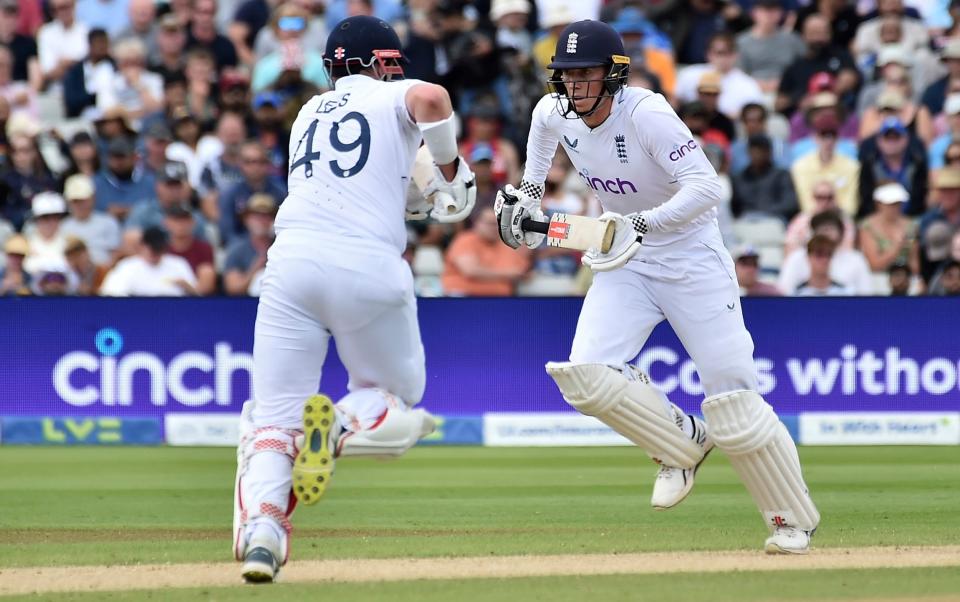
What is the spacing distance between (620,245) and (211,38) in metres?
8.06

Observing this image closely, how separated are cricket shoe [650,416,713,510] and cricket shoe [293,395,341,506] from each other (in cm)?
175

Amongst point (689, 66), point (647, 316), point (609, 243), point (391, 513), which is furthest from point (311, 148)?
point (689, 66)

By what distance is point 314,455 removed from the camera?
16.2 feet

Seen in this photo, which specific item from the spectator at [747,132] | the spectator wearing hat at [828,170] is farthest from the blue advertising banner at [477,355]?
the spectator at [747,132]

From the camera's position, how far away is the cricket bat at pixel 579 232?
5.80 m

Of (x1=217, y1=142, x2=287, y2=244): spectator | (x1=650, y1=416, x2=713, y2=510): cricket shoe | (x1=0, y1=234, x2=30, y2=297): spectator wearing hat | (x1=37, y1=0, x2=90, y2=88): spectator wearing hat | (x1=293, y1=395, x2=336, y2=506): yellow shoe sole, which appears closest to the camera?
(x1=293, y1=395, x2=336, y2=506): yellow shoe sole

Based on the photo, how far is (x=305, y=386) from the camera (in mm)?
5203

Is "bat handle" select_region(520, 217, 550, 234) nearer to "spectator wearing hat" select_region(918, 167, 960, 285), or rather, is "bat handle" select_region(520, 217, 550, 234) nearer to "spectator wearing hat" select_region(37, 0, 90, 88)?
"spectator wearing hat" select_region(918, 167, 960, 285)

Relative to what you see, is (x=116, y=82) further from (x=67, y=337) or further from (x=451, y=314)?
(x=451, y=314)

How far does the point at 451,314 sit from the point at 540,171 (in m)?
4.17

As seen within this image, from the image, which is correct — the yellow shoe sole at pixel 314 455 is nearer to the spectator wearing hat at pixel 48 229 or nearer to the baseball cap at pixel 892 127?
the spectator wearing hat at pixel 48 229

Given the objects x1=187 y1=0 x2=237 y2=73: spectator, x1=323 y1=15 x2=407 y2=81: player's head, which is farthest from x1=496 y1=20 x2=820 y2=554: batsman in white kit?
x1=187 y1=0 x2=237 y2=73: spectator

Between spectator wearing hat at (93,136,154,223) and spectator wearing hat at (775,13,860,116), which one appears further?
spectator wearing hat at (775,13,860,116)

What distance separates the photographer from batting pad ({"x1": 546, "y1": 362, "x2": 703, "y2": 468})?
237 inches
